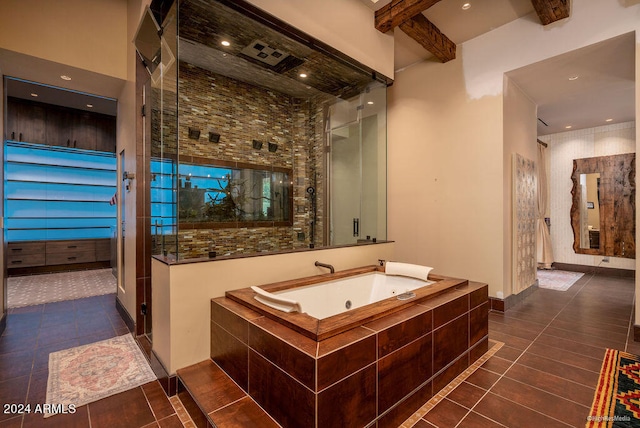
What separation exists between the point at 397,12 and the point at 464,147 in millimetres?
1665

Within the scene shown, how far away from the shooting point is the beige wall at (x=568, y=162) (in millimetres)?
5316

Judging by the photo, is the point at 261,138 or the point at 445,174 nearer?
the point at 445,174

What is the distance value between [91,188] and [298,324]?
6.63m

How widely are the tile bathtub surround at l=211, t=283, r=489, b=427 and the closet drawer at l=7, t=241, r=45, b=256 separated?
5.50 metres

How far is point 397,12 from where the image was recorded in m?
2.91

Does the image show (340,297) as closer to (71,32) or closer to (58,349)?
(58,349)

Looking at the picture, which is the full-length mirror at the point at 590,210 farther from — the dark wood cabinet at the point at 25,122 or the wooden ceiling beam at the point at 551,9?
the dark wood cabinet at the point at 25,122

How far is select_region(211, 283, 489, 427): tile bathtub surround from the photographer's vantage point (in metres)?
1.25

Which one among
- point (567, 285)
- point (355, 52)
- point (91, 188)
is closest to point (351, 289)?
point (355, 52)

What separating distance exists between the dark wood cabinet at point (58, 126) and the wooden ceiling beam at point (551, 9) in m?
7.17

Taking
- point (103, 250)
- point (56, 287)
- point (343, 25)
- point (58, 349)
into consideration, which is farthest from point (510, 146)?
point (103, 250)

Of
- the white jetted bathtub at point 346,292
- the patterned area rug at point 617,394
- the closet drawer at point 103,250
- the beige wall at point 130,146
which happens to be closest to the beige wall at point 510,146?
the patterned area rug at point 617,394

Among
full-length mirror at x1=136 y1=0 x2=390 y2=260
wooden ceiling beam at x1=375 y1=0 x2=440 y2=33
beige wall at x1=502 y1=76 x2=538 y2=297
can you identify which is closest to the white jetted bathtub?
full-length mirror at x1=136 y1=0 x2=390 y2=260

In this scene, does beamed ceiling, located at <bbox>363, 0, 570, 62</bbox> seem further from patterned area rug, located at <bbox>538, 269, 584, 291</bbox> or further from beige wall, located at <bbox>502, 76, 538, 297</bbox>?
patterned area rug, located at <bbox>538, 269, 584, 291</bbox>
